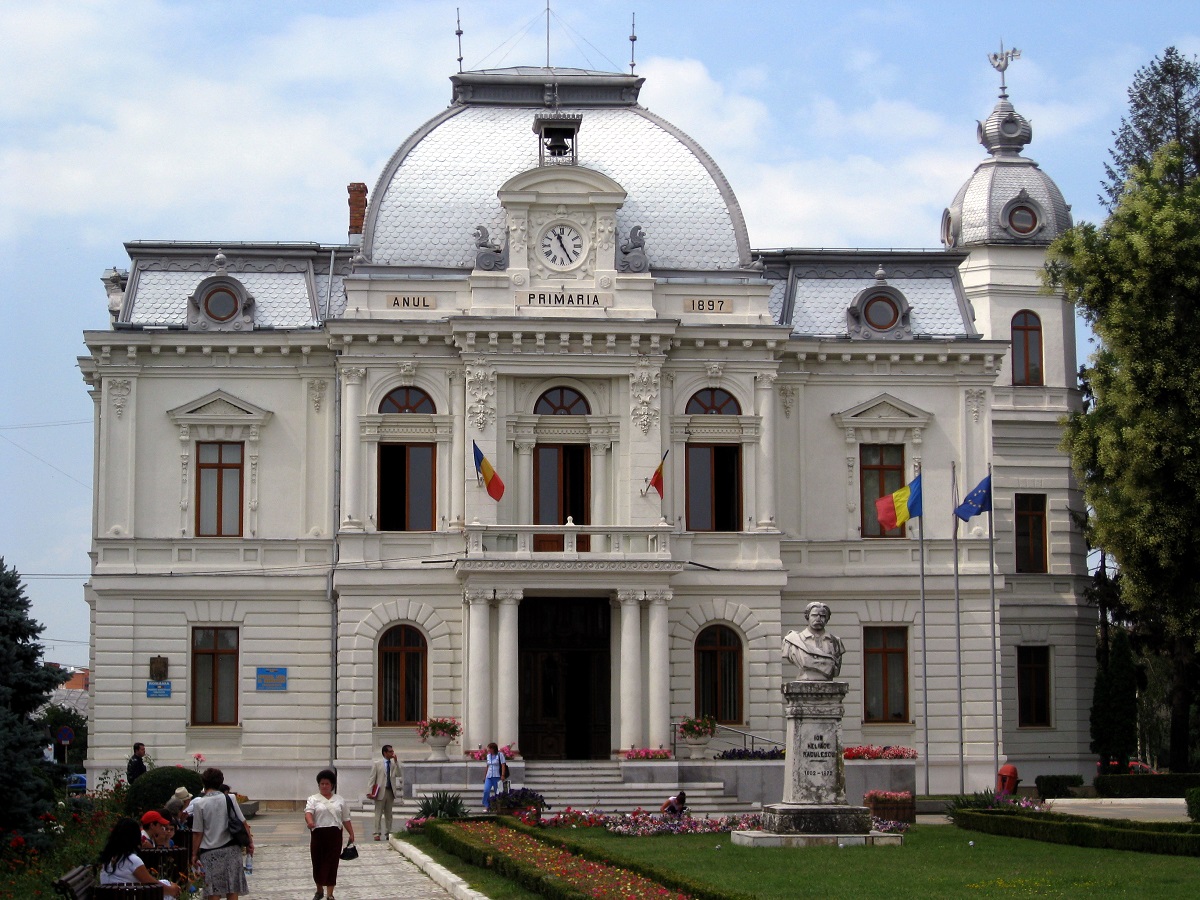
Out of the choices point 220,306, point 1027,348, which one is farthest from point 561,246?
point 1027,348

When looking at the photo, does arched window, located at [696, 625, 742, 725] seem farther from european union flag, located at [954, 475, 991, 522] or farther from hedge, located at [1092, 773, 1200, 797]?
hedge, located at [1092, 773, 1200, 797]

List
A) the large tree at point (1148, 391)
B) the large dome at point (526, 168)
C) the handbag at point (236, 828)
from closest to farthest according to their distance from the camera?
the handbag at point (236, 828) → the large tree at point (1148, 391) → the large dome at point (526, 168)

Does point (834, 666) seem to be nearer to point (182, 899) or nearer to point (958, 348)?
point (182, 899)

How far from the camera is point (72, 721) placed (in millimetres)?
92562

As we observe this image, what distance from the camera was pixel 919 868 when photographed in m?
29.4

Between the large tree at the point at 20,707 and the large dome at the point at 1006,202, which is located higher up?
the large dome at the point at 1006,202

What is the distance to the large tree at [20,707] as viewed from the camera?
27766 millimetres

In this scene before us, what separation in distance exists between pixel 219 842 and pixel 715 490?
2740 centimetres

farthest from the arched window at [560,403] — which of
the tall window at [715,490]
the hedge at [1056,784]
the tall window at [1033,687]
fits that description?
the hedge at [1056,784]

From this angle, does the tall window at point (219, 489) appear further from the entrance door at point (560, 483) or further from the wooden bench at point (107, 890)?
the wooden bench at point (107, 890)

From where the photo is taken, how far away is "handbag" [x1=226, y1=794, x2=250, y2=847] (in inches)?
970

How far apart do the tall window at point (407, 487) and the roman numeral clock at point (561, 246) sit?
220 inches

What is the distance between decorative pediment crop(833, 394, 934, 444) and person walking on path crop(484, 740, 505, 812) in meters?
14.3

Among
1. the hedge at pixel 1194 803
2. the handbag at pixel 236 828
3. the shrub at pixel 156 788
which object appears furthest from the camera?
the shrub at pixel 156 788
